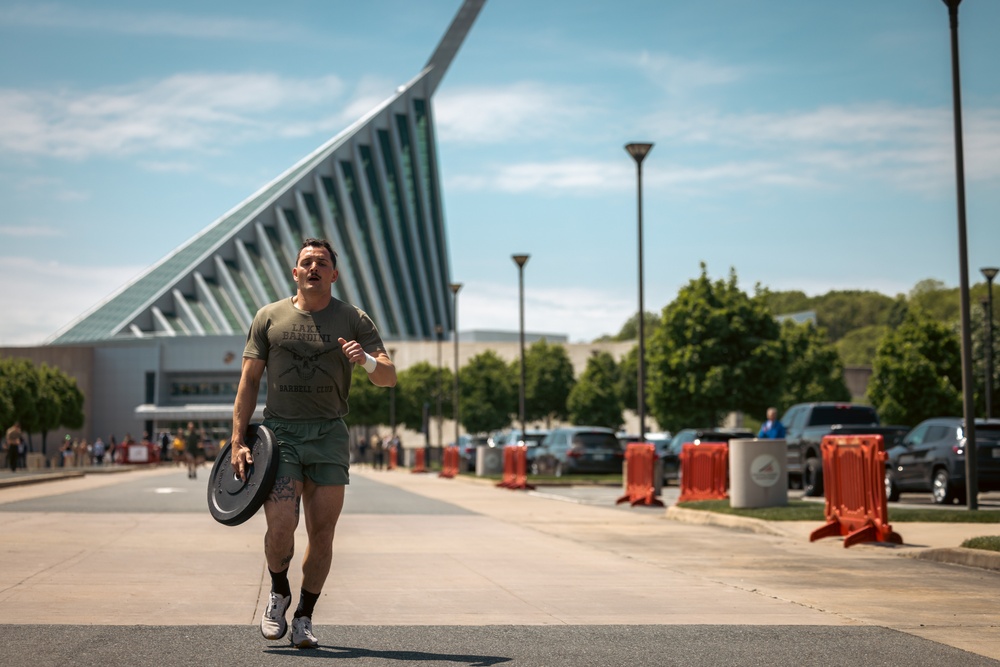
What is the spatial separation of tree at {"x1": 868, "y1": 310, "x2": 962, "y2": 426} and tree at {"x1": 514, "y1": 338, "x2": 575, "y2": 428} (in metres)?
35.3

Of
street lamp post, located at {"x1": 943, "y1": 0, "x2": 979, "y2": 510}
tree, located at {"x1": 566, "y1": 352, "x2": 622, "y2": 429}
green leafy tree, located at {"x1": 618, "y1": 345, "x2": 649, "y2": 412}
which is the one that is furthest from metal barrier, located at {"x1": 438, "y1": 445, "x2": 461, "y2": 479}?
green leafy tree, located at {"x1": 618, "y1": 345, "x2": 649, "y2": 412}

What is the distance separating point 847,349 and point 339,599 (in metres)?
115

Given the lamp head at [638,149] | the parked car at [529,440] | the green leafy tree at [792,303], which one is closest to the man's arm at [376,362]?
the lamp head at [638,149]

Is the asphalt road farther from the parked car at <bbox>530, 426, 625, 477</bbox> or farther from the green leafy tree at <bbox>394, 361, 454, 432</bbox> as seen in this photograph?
the green leafy tree at <bbox>394, 361, 454, 432</bbox>

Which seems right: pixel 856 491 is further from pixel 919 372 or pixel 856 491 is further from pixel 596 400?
pixel 596 400

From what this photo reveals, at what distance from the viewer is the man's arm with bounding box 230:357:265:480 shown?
6605 mm

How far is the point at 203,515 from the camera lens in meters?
18.9

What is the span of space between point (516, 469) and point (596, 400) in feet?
166

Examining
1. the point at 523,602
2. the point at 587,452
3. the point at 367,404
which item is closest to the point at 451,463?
the point at 587,452

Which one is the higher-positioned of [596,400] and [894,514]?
[596,400]

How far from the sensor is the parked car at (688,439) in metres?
33.1

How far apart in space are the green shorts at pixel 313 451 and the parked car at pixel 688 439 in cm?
2661

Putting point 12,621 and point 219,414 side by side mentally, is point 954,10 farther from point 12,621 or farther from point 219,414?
point 219,414

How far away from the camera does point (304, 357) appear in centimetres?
672
